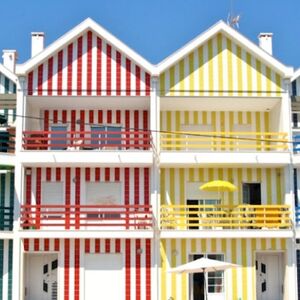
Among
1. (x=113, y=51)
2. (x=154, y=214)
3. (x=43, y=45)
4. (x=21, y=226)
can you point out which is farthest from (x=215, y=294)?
(x=43, y=45)

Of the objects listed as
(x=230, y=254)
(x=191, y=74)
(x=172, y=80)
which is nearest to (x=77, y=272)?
(x=230, y=254)

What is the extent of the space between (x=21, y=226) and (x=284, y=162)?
1164 centimetres

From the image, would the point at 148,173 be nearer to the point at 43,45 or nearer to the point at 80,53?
the point at 80,53

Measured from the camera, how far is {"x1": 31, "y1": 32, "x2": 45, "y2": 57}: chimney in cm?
3512

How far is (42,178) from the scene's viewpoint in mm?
32875

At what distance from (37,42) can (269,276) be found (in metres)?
15.5

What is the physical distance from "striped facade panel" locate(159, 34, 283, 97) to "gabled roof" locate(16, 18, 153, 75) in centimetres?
128

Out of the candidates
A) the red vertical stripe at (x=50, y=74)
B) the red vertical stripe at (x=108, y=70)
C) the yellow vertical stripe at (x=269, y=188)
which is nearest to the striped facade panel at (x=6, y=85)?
the red vertical stripe at (x=50, y=74)

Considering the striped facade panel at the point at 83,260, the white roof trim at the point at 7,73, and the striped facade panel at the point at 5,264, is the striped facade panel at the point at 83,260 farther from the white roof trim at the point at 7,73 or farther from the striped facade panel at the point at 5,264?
the white roof trim at the point at 7,73

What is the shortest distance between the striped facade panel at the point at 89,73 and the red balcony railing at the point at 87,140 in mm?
1833

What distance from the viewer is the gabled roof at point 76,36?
105 feet

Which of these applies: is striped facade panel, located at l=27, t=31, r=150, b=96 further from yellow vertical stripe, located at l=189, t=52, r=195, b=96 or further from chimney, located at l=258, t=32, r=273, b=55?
chimney, located at l=258, t=32, r=273, b=55

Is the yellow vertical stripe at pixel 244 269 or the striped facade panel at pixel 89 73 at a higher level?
the striped facade panel at pixel 89 73

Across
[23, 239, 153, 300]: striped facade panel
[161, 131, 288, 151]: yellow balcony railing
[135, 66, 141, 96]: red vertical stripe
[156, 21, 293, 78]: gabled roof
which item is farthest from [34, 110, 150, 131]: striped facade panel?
[23, 239, 153, 300]: striped facade panel
